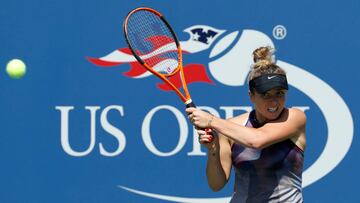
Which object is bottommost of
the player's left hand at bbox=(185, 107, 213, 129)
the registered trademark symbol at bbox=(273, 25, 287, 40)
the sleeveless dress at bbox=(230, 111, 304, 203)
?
the sleeveless dress at bbox=(230, 111, 304, 203)

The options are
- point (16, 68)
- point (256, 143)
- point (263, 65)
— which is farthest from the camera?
point (16, 68)

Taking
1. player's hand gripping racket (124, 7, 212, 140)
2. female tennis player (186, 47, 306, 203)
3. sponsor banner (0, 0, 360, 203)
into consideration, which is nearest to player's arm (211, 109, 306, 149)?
female tennis player (186, 47, 306, 203)

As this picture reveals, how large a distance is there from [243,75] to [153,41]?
48.9 inches

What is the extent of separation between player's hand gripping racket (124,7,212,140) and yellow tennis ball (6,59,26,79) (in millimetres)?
1165

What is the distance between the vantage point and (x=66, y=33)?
5445 millimetres

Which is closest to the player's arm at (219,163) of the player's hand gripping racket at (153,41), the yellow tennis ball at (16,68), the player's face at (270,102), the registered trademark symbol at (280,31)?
the player's face at (270,102)

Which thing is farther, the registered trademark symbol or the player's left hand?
the registered trademark symbol

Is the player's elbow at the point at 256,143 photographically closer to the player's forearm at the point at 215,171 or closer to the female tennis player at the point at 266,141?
the female tennis player at the point at 266,141

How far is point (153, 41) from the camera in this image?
437cm

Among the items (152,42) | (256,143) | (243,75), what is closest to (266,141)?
(256,143)

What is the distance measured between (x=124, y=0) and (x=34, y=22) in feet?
1.94

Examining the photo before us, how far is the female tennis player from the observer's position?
353 centimetres

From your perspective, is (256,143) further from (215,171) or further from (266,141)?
(215,171)

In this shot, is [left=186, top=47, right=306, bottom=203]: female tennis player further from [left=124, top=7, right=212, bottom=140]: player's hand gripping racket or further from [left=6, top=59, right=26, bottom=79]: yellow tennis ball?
[left=6, top=59, right=26, bottom=79]: yellow tennis ball
